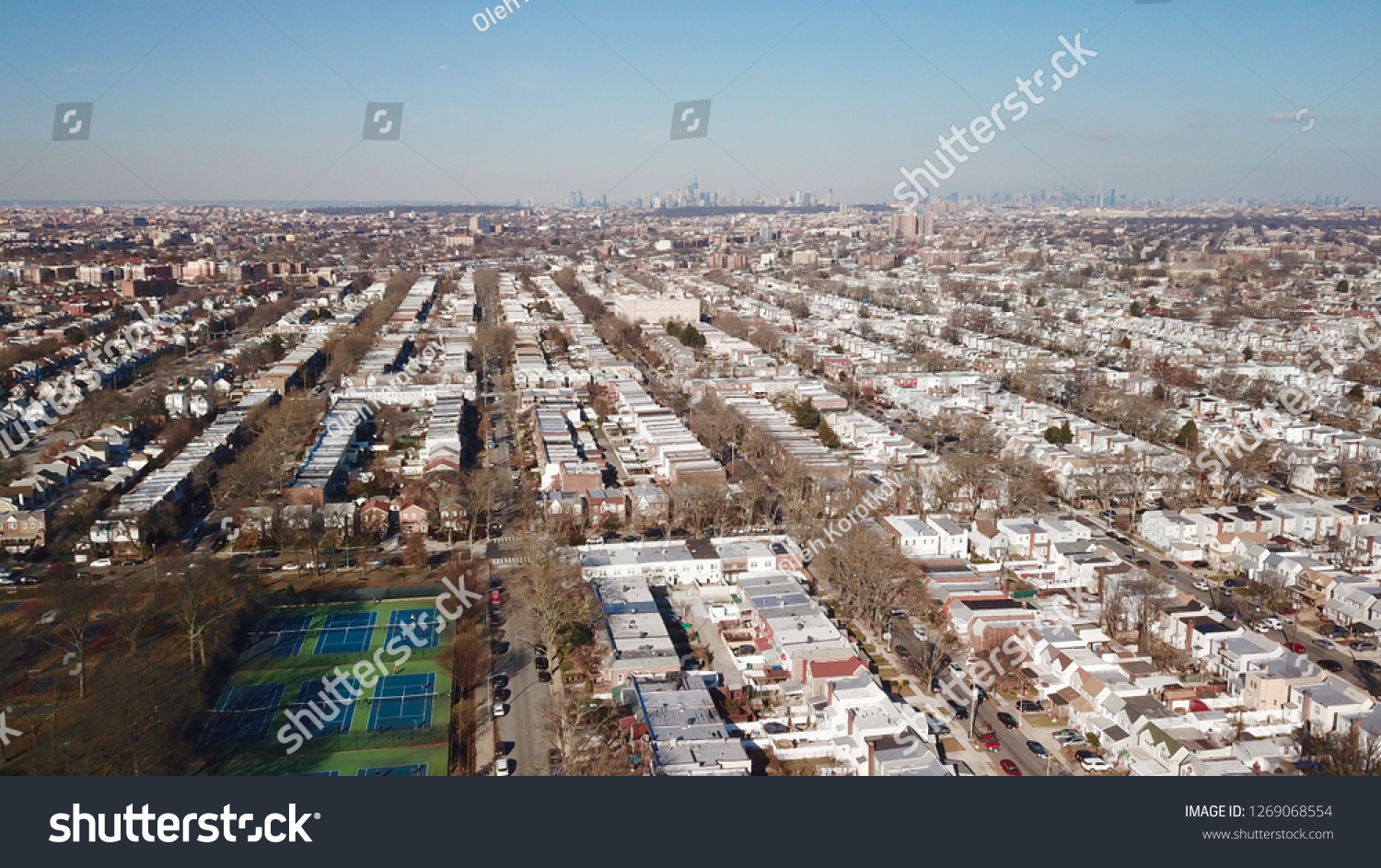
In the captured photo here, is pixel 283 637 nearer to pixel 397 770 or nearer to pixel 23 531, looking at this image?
pixel 397 770

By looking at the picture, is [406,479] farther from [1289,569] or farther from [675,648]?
[1289,569]

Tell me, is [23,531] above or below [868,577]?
below

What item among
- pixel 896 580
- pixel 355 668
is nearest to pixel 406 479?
pixel 355 668

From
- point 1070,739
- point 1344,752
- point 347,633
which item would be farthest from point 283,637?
point 1344,752

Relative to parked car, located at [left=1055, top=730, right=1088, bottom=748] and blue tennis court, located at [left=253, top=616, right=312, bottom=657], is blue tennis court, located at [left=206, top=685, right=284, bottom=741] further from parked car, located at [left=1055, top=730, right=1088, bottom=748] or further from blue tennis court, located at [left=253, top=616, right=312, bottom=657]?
parked car, located at [left=1055, top=730, right=1088, bottom=748]

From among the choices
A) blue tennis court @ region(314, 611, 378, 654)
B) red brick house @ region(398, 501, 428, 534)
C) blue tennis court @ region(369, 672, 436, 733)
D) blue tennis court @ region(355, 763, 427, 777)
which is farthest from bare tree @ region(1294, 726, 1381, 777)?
red brick house @ region(398, 501, 428, 534)

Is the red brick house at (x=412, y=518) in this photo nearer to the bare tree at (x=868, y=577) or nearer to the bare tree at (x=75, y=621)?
the bare tree at (x=75, y=621)
